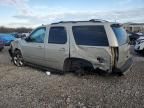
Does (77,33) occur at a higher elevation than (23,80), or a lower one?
higher

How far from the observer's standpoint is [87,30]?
8.48 metres

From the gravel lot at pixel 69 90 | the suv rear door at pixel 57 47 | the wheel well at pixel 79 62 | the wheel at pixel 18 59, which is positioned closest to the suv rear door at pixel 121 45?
the gravel lot at pixel 69 90

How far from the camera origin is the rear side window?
8094mm

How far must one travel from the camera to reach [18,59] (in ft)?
37.2

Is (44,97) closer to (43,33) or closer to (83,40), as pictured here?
(83,40)

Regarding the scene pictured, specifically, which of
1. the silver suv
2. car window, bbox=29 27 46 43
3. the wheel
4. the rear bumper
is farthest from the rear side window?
the wheel

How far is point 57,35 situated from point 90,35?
1.42m

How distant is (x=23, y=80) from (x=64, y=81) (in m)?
1.33

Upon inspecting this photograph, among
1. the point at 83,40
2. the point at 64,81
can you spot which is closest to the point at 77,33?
the point at 83,40

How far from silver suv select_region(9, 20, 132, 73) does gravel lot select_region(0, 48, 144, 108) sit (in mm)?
455

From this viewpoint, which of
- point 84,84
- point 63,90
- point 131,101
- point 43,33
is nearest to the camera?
point 131,101

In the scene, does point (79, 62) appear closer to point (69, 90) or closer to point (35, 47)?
point (69, 90)

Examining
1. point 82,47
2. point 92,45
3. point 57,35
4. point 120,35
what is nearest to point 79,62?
point 82,47

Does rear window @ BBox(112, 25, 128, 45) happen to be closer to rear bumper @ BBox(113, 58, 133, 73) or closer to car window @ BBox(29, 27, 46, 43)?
rear bumper @ BBox(113, 58, 133, 73)
